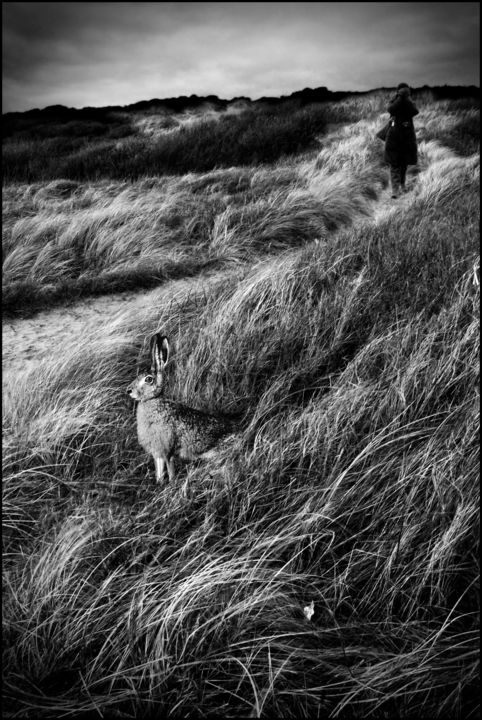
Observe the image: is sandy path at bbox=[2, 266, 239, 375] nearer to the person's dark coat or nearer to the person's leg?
the person's leg

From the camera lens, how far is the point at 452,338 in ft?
9.84

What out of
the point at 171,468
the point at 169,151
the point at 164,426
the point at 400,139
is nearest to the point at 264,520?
the point at 171,468

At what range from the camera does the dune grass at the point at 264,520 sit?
4.84ft

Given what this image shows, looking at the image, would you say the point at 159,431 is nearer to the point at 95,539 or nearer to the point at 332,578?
the point at 95,539

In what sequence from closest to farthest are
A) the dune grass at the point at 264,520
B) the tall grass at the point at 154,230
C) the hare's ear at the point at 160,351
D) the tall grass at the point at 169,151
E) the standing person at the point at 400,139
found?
the dune grass at the point at 264,520 < the hare's ear at the point at 160,351 < the tall grass at the point at 154,230 < the standing person at the point at 400,139 < the tall grass at the point at 169,151

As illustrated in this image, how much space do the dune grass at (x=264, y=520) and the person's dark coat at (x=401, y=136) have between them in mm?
6502

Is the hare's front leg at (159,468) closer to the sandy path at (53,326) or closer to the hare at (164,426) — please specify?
the hare at (164,426)

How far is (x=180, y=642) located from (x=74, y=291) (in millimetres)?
4014

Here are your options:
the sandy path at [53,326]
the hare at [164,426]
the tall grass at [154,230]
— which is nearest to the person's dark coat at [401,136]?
the tall grass at [154,230]

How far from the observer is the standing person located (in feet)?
30.1

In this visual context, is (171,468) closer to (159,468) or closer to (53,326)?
(159,468)

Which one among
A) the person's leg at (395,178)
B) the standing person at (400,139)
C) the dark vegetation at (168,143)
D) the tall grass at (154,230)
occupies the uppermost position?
the dark vegetation at (168,143)

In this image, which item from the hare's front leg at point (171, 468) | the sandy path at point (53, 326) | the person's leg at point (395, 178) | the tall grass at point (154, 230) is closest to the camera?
the hare's front leg at point (171, 468)

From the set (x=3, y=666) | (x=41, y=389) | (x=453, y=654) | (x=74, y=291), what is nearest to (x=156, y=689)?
(x=3, y=666)
